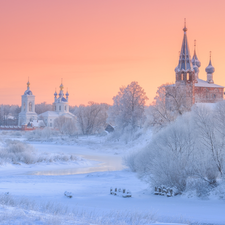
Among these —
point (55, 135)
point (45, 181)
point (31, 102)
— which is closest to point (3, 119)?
point (31, 102)

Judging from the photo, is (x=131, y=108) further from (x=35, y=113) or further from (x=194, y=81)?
(x=35, y=113)

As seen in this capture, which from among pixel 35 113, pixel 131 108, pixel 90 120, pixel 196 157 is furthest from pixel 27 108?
pixel 196 157

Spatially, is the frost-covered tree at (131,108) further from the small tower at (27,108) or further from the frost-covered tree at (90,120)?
the small tower at (27,108)

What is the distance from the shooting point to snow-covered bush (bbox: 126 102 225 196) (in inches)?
672

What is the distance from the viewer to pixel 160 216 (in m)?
12.1

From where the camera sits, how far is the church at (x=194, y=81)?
52938 millimetres

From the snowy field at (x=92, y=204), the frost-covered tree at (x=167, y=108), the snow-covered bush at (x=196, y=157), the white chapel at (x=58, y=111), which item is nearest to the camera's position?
the snowy field at (x=92, y=204)

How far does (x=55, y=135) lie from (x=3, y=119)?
5713 cm

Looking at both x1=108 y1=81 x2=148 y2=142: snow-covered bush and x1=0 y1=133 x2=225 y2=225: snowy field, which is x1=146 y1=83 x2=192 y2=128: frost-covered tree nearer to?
x1=0 y1=133 x2=225 y2=225: snowy field

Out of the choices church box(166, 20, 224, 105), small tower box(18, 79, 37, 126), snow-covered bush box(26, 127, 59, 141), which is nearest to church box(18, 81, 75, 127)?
small tower box(18, 79, 37, 126)

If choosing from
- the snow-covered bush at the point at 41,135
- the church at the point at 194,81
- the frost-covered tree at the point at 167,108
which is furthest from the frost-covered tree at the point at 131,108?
the snow-covered bush at the point at 41,135

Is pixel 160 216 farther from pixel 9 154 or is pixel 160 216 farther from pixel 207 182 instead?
pixel 9 154

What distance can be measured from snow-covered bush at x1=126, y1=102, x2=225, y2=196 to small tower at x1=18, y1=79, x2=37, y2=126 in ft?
300

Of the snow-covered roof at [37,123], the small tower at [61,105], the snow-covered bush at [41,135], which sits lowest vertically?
the snow-covered bush at [41,135]
